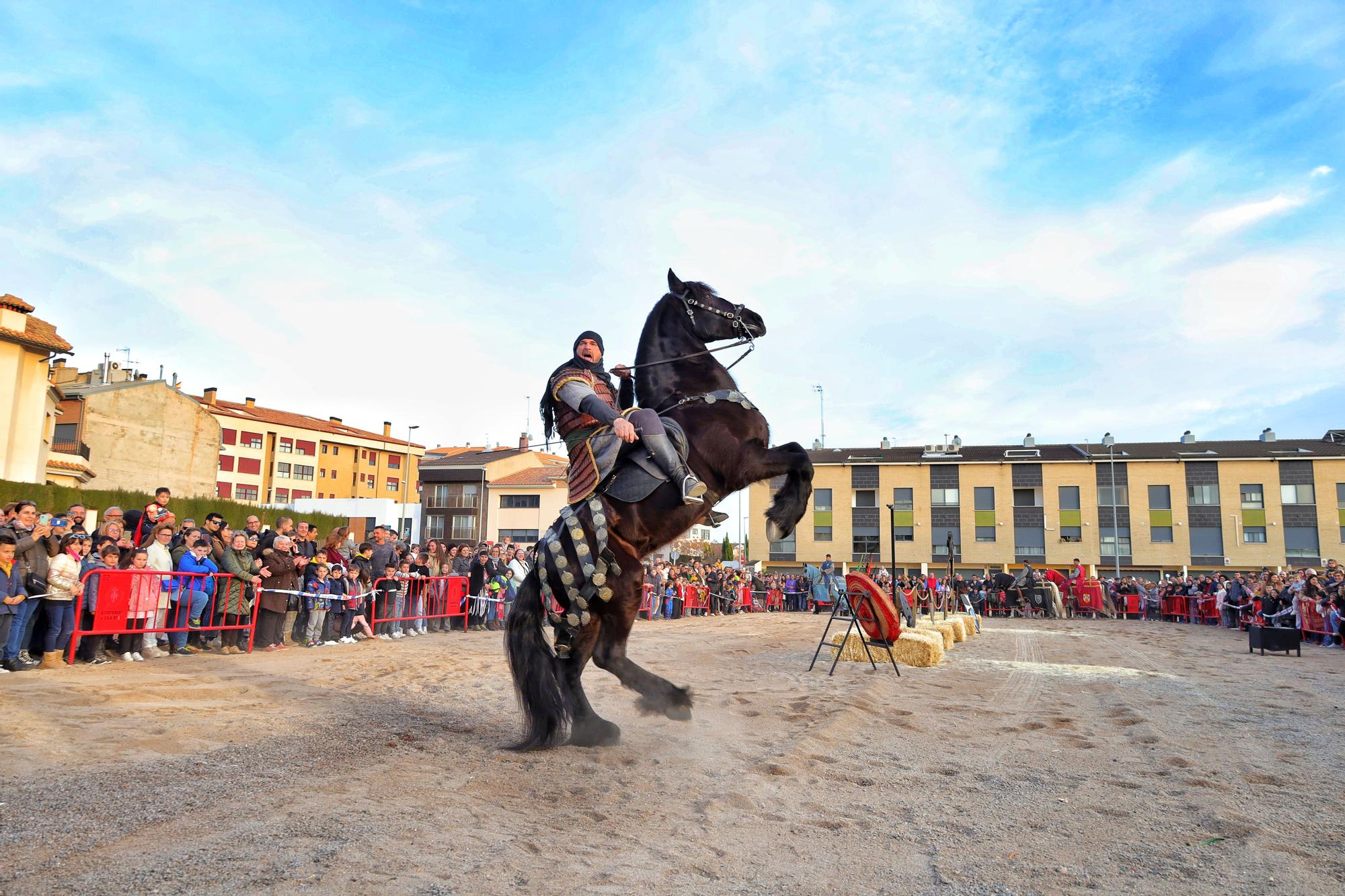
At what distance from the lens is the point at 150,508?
1227 cm

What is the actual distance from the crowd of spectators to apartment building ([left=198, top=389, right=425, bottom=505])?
193ft

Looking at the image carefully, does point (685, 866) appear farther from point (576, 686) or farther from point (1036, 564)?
point (1036, 564)

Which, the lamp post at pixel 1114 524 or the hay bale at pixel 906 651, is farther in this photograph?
the lamp post at pixel 1114 524

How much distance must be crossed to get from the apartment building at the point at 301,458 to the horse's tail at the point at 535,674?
229 ft

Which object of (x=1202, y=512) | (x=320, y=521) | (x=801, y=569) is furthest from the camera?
(x=801, y=569)

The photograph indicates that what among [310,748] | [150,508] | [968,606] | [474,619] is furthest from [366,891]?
[968,606]

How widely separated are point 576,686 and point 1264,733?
6016 mm

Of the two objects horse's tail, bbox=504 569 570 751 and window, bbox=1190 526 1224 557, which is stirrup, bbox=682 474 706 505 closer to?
horse's tail, bbox=504 569 570 751

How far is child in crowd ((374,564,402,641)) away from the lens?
51.6ft

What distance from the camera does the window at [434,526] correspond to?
231ft

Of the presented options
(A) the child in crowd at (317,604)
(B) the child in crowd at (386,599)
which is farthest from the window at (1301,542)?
(A) the child in crowd at (317,604)

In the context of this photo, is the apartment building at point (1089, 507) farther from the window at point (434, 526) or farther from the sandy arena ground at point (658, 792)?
the sandy arena ground at point (658, 792)

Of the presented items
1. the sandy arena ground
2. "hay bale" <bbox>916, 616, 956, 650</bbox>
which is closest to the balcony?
the sandy arena ground

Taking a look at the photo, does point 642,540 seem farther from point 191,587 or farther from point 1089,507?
point 1089,507
